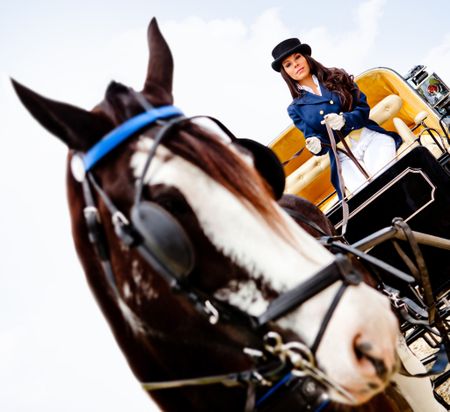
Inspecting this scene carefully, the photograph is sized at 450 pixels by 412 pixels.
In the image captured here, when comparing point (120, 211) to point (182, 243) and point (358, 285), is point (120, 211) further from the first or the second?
point (358, 285)

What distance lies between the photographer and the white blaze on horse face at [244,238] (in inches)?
40.1

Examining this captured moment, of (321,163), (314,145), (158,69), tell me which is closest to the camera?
(158,69)

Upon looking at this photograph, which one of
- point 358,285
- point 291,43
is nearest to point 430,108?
point 291,43

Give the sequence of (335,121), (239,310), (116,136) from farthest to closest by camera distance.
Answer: (335,121) → (116,136) → (239,310)

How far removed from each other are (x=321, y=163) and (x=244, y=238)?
4.01 meters

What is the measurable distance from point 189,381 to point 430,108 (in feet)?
14.4

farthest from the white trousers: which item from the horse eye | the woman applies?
the horse eye

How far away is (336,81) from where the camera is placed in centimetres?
358

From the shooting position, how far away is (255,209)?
1.07m

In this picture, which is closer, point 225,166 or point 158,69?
point 225,166

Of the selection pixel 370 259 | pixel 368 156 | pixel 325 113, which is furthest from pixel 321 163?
pixel 370 259

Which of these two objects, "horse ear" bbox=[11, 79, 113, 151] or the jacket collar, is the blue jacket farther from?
"horse ear" bbox=[11, 79, 113, 151]

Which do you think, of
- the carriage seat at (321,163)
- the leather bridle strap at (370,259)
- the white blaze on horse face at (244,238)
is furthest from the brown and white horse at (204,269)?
the carriage seat at (321,163)

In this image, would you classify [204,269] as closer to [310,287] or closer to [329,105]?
[310,287]
